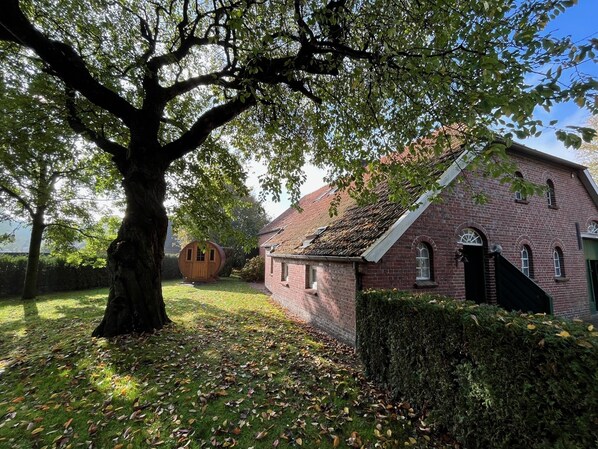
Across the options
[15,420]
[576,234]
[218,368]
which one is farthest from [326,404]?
[576,234]

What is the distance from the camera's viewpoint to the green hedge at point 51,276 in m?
15.9

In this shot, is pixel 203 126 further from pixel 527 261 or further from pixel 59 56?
pixel 527 261

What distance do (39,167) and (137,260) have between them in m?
8.42

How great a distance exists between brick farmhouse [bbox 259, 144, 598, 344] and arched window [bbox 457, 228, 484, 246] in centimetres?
5

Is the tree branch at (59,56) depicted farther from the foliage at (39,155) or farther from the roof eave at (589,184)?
the roof eave at (589,184)

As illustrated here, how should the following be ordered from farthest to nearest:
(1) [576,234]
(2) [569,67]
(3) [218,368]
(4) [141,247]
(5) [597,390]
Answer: (1) [576,234], (4) [141,247], (3) [218,368], (2) [569,67], (5) [597,390]

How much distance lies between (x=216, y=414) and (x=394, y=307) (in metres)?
Answer: 3.23

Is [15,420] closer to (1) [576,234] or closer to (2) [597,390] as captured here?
(2) [597,390]

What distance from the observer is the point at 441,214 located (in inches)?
303

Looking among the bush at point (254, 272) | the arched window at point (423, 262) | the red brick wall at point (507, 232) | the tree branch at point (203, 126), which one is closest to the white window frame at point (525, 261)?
the red brick wall at point (507, 232)

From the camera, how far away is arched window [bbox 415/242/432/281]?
7.46 meters

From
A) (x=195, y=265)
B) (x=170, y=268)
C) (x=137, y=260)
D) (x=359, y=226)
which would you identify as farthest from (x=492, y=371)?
(x=170, y=268)

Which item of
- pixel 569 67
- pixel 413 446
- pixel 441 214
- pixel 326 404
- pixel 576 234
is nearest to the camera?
pixel 569 67

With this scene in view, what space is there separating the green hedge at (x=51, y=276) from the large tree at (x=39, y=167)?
8.86 feet
